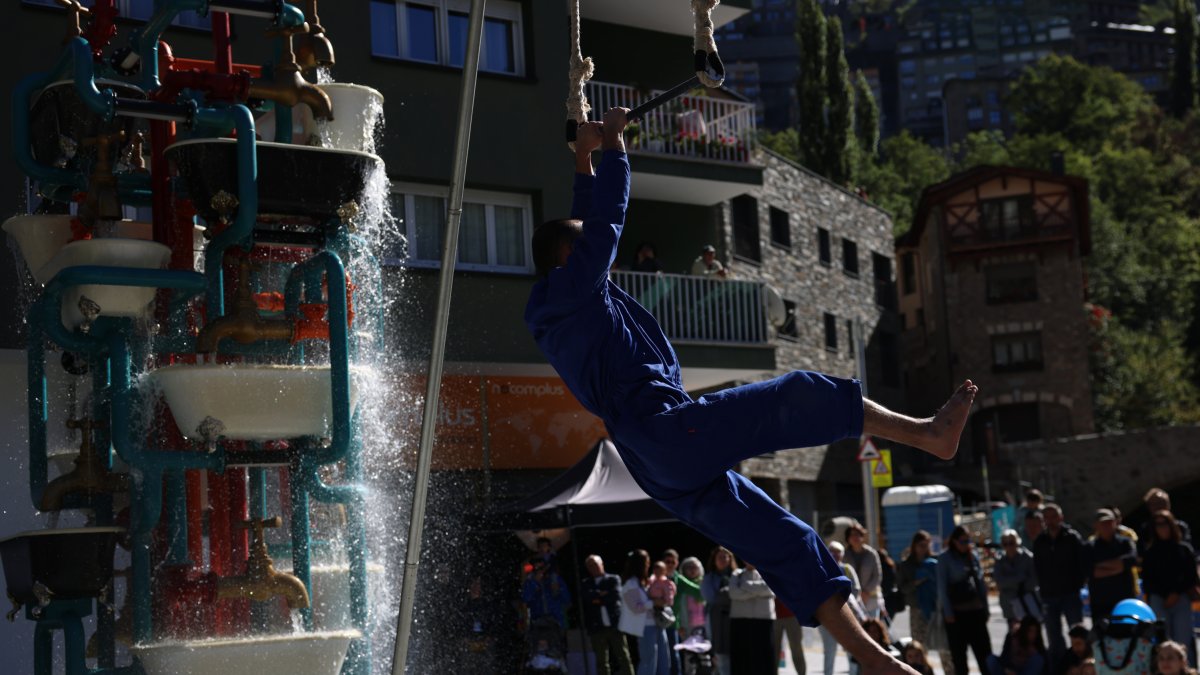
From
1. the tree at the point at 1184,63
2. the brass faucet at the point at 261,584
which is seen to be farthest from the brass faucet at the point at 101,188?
the tree at the point at 1184,63

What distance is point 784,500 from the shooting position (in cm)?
3991

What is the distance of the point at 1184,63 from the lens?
122062mm

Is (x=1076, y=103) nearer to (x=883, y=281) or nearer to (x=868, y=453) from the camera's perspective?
(x=883, y=281)

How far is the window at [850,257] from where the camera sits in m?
48.2

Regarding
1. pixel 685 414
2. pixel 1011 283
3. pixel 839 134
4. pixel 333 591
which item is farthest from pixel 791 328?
pixel 685 414

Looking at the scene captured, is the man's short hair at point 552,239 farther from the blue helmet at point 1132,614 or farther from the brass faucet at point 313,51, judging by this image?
the blue helmet at point 1132,614

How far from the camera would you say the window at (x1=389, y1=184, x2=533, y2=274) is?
21.5m

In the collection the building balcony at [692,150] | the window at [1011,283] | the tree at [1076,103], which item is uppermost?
the tree at [1076,103]

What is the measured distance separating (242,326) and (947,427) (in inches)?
156

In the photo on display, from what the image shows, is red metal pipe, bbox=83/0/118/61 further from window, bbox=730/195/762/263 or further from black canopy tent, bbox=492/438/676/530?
window, bbox=730/195/762/263

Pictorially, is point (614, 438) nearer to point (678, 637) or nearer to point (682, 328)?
point (678, 637)

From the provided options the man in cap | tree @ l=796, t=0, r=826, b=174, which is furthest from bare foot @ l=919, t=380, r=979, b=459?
tree @ l=796, t=0, r=826, b=174

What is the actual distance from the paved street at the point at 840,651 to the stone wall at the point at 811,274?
390 inches

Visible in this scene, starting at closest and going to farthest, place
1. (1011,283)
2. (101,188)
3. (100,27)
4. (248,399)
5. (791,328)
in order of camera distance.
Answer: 1. (248,399)
2. (101,188)
3. (100,27)
4. (791,328)
5. (1011,283)
